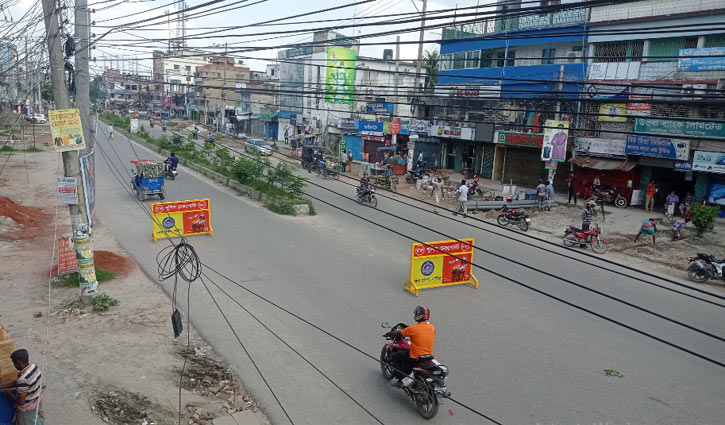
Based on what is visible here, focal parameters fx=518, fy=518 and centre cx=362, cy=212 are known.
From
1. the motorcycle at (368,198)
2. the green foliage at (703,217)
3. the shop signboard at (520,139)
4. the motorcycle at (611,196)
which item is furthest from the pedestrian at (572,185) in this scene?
the motorcycle at (368,198)

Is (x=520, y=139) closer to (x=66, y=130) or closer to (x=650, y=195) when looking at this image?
(x=650, y=195)

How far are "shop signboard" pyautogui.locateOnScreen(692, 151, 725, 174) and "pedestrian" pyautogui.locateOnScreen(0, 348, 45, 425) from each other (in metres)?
23.0

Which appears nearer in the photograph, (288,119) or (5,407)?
(5,407)

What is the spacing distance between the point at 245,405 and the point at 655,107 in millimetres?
23934

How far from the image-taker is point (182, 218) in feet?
53.4

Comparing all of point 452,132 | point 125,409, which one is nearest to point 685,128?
point 452,132

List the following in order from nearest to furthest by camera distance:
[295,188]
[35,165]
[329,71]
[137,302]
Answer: [137,302] → [295,188] → [35,165] → [329,71]

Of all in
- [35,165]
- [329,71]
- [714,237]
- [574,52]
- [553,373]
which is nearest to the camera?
[553,373]

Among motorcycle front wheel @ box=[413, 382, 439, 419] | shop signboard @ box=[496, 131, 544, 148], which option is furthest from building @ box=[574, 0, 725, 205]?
motorcycle front wheel @ box=[413, 382, 439, 419]

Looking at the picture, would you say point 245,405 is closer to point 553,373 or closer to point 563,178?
point 553,373

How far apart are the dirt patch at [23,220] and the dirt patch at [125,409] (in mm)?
10993

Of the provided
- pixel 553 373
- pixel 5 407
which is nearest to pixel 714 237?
pixel 553 373

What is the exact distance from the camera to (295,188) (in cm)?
2128

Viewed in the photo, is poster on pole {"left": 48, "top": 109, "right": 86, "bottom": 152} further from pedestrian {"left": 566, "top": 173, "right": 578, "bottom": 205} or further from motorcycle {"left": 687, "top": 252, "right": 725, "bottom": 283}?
pedestrian {"left": 566, "top": 173, "right": 578, "bottom": 205}
